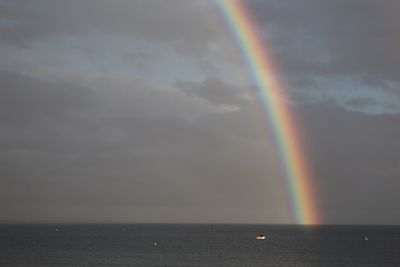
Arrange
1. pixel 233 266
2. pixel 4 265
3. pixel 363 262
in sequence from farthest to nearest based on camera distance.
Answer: pixel 363 262 < pixel 233 266 < pixel 4 265

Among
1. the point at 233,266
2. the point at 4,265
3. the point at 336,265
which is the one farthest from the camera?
the point at 336,265

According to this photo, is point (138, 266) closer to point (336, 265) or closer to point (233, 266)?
point (233, 266)

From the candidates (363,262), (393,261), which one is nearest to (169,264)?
(363,262)

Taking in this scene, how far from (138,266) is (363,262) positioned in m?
52.6

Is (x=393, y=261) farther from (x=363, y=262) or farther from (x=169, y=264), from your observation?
(x=169, y=264)

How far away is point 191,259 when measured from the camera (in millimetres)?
120500

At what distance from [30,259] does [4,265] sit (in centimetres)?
1474

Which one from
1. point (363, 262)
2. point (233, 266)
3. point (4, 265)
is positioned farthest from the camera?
point (363, 262)

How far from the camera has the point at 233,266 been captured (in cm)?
10700

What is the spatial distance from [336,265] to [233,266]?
22828 mm

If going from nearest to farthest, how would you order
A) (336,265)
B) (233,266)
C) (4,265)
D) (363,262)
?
(4,265) → (233,266) → (336,265) → (363,262)

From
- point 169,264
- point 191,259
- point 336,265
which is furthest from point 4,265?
point 336,265

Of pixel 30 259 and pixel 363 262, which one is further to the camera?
pixel 363 262

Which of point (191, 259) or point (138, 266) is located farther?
point (191, 259)
